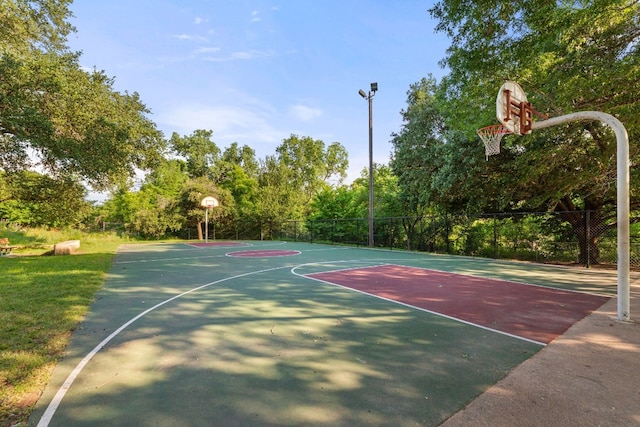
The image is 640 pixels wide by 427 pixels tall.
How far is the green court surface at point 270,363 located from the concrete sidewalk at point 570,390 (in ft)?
0.52

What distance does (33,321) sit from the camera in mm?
4457

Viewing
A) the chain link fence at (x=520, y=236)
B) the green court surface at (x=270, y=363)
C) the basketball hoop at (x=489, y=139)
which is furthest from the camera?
the chain link fence at (x=520, y=236)

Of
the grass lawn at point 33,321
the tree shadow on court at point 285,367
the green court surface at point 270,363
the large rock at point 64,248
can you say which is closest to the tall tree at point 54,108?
the large rock at point 64,248

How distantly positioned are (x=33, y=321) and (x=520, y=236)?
14.8 m

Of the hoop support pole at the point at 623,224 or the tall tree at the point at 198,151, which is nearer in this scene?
the hoop support pole at the point at 623,224

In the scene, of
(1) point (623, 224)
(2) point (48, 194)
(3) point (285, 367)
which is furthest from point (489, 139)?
(2) point (48, 194)

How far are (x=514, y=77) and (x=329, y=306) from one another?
297 inches

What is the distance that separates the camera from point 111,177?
13.8 meters

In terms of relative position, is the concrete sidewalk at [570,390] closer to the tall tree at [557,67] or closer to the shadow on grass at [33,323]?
the shadow on grass at [33,323]

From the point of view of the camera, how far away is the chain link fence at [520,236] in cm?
1084

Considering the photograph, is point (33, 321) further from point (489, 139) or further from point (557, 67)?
point (557, 67)

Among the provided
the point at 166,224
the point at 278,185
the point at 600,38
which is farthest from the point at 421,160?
the point at 166,224

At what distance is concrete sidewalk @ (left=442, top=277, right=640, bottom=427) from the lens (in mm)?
2305

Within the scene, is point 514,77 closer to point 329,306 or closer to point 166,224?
point 329,306
